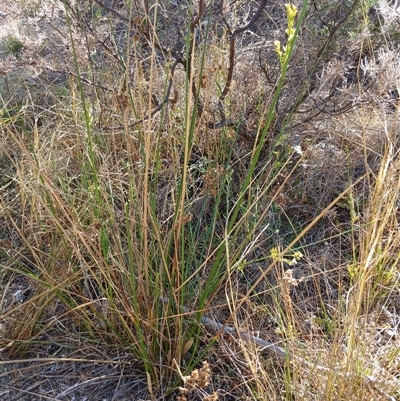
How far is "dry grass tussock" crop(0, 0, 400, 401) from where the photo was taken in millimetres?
1286

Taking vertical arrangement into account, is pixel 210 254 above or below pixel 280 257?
below

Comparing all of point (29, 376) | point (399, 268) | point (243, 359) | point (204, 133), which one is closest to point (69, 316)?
point (29, 376)

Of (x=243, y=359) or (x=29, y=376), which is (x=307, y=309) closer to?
(x=243, y=359)

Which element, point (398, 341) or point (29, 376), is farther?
point (29, 376)

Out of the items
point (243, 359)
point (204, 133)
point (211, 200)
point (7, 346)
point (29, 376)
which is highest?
point (204, 133)

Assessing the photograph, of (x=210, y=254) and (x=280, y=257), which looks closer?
(x=280, y=257)

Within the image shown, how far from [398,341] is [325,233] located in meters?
0.59

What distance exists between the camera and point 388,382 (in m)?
1.29

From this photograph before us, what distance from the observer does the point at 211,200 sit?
200 centimetres

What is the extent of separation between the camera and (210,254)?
143cm

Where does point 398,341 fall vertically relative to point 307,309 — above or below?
above

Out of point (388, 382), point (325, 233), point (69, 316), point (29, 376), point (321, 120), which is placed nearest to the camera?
point (388, 382)

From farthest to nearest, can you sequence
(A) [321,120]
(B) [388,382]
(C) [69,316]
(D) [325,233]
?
(A) [321,120] → (D) [325,233] → (C) [69,316] → (B) [388,382]

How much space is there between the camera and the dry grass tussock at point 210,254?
1286mm
